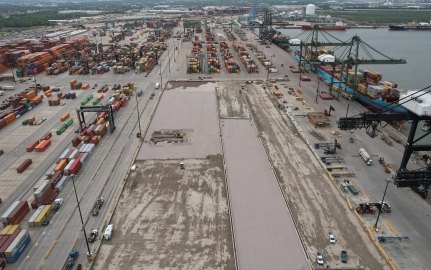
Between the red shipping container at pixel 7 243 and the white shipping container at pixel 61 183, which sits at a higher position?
the red shipping container at pixel 7 243

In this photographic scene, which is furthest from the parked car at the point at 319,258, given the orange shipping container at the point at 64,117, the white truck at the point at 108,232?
the orange shipping container at the point at 64,117

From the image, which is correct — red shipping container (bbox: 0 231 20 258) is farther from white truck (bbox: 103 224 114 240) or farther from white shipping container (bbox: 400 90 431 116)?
white shipping container (bbox: 400 90 431 116)

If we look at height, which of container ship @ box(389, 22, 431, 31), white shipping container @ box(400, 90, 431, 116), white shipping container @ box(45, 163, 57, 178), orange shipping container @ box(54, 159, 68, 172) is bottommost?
white shipping container @ box(45, 163, 57, 178)

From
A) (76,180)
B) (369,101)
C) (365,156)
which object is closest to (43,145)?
(76,180)

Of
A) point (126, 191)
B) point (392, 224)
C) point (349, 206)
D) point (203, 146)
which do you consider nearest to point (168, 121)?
point (203, 146)

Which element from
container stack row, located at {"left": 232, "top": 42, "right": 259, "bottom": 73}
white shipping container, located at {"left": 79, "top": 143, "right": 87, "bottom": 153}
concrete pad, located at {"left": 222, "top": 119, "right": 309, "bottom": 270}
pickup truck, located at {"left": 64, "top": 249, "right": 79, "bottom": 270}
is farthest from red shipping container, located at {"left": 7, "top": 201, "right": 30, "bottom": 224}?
Result: container stack row, located at {"left": 232, "top": 42, "right": 259, "bottom": 73}

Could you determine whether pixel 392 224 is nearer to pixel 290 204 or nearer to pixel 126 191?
pixel 290 204

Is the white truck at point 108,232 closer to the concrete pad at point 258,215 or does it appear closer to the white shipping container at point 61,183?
the white shipping container at point 61,183
